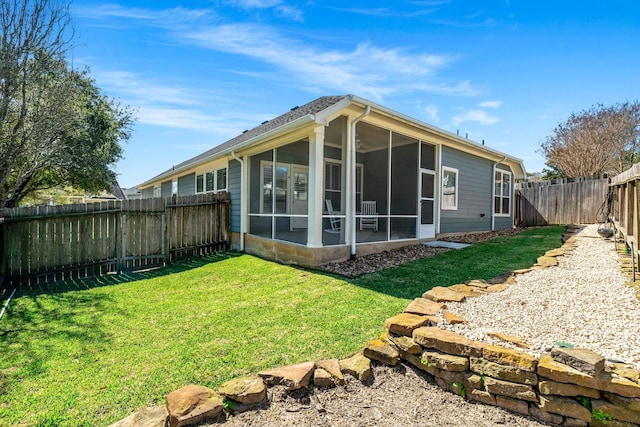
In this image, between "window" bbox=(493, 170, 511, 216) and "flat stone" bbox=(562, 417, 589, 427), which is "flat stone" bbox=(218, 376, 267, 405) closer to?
"flat stone" bbox=(562, 417, 589, 427)

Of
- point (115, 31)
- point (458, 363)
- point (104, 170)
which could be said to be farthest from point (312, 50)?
point (104, 170)

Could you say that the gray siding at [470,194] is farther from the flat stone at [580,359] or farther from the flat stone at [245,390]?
the flat stone at [245,390]

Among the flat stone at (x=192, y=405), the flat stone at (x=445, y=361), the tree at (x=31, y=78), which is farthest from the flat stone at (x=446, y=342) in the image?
the tree at (x=31, y=78)

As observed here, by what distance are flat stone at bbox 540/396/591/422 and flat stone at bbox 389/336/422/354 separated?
83 centimetres

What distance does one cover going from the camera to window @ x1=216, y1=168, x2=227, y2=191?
1004cm

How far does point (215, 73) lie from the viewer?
921 cm

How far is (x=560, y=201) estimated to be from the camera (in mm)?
12422

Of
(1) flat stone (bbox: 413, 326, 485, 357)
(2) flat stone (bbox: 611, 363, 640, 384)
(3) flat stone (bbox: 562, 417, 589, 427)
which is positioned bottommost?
(3) flat stone (bbox: 562, 417, 589, 427)

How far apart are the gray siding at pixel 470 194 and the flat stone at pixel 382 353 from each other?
7.23m

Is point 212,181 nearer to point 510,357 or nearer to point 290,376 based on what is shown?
point 290,376

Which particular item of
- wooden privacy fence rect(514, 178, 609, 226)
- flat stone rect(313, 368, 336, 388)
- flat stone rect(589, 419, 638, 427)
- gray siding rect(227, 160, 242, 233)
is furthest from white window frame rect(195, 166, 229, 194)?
wooden privacy fence rect(514, 178, 609, 226)

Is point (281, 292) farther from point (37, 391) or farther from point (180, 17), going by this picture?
point (180, 17)

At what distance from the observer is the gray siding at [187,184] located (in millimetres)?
12804

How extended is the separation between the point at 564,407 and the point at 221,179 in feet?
33.1
